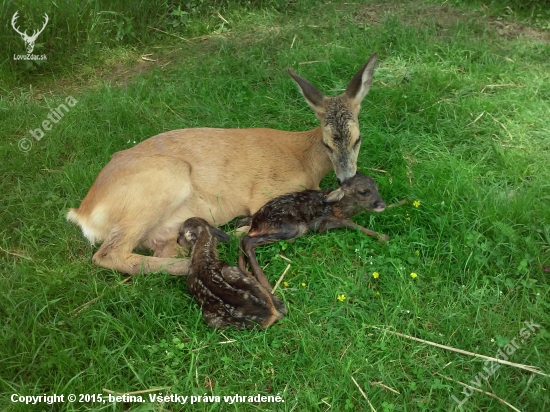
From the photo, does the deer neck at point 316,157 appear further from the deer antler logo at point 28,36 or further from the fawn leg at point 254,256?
the deer antler logo at point 28,36

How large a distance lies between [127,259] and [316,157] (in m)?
1.79

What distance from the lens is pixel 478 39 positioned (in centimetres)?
627

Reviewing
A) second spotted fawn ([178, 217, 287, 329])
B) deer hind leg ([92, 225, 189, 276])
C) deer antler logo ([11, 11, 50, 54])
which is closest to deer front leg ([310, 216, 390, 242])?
second spotted fawn ([178, 217, 287, 329])

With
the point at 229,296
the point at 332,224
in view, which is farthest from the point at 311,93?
the point at 229,296

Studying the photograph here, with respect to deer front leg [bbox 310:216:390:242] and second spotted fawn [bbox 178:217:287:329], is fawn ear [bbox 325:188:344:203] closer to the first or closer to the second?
deer front leg [bbox 310:216:390:242]

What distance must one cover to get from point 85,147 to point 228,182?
1.81 metres

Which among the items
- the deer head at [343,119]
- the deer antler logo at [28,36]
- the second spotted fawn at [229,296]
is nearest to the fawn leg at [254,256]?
the second spotted fawn at [229,296]

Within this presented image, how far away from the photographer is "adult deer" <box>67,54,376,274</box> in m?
3.90

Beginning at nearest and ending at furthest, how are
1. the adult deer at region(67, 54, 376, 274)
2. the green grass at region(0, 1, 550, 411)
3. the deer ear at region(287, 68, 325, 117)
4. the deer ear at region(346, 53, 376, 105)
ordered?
the green grass at region(0, 1, 550, 411)
the adult deer at region(67, 54, 376, 274)
the deer ear at region(346, 53, 376, 105)
the deer ear at region(287, 68, 325, 117)

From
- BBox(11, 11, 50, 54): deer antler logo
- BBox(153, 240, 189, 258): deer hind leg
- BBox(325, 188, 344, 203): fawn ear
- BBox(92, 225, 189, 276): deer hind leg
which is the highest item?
BBox(11, 11, 50, 54): deer antler logo

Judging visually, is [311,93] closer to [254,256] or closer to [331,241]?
[331,241]

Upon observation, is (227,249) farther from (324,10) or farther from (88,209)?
(324,10)

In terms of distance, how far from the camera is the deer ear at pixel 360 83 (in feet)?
13.8

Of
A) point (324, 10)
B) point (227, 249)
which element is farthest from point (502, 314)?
point (324, 10)
